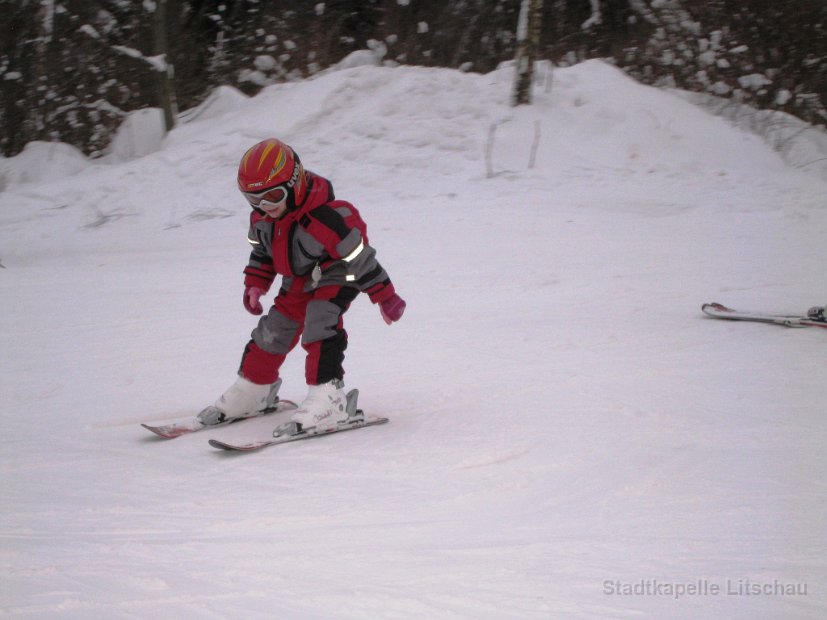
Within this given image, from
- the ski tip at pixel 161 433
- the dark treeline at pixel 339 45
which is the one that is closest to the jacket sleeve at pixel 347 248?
the ski tip at pixel 161 433

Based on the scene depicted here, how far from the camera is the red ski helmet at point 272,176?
372 cm

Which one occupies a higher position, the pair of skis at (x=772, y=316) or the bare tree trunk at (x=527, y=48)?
the bare tree trunk at (x=527, y=48)

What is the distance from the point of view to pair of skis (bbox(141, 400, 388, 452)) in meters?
3.83

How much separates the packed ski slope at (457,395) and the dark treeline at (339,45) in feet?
11.3

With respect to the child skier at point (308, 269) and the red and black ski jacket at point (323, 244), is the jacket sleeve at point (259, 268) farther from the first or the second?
the red and black ski jacket at point (323, 244)

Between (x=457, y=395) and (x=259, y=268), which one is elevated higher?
(x=259, y=268)

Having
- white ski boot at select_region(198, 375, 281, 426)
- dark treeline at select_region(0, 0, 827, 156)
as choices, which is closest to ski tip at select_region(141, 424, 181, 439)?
white ski boot at select_region(198, 375, 281, 426)

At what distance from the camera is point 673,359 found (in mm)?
5258

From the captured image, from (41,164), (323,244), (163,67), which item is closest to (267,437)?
(323,244)

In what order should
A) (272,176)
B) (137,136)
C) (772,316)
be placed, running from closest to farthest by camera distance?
1. (272,176)
2. (772,316)
3. (137,136)

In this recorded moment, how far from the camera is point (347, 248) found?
3.85m

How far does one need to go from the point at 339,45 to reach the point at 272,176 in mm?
14394

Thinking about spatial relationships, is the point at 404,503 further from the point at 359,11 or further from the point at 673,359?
the point at 359,11

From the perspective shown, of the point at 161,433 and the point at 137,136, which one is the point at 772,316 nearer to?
the point at 161,433
